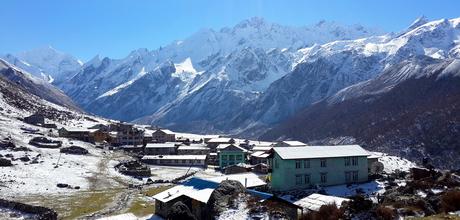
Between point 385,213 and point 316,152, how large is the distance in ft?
116

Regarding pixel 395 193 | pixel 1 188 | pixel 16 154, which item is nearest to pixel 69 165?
pixel 16 154

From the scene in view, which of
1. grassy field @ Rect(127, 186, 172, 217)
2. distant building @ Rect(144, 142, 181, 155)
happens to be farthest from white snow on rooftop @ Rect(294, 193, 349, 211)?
distant building @ Rect(144, 142, 181, 155)

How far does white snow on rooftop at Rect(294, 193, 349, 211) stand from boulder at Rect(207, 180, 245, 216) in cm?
830

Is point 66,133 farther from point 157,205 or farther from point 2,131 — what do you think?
point 157,205

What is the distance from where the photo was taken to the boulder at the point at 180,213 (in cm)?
5806

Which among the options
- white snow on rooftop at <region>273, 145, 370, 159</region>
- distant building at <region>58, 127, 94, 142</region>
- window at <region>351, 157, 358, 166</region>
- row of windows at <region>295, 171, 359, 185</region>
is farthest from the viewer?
distant building at <region>58, 127, 94, 142</region>

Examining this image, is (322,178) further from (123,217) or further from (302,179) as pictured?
(123,217)

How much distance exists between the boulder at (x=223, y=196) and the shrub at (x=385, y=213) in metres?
20.9

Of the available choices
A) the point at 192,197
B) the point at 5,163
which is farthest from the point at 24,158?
the point at 192,197

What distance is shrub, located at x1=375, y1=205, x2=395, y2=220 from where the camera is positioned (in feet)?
147

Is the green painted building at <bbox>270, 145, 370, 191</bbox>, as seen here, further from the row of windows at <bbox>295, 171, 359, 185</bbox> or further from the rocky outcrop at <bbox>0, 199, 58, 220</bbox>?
the rocky outcrop at <bbox>0, 199, 58, 220</bbox>

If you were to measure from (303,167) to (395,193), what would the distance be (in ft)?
64.7

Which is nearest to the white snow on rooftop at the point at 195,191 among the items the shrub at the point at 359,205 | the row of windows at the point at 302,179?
the row of windows at the point at 302,179

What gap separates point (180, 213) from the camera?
58406 millimetres
